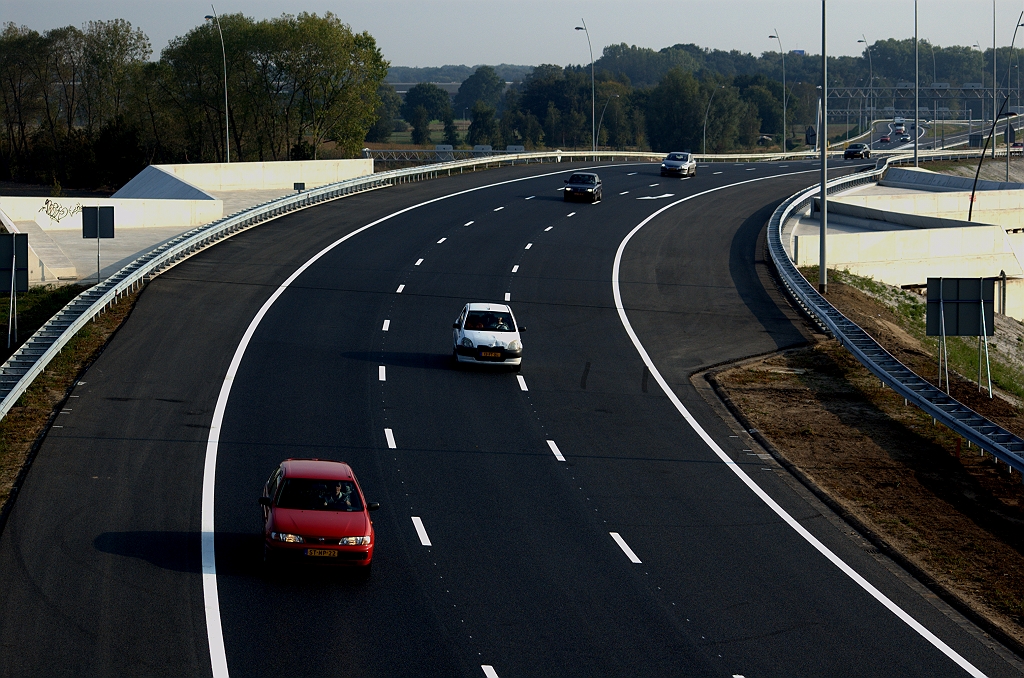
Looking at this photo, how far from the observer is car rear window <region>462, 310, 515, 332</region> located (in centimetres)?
3139

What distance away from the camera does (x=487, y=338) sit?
30.9 meters

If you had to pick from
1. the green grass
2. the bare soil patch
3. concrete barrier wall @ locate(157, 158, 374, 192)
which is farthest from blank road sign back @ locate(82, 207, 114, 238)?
concrete barrier wall @ locate(157, 158, 374, 192)

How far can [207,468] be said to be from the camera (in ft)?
71.9

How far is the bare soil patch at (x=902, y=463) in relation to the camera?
18812 mm

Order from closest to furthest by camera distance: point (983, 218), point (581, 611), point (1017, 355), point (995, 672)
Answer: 1. point (995, 672)
2. point (581, 611)
3. point (1017, 355)
4. point (983, 218)

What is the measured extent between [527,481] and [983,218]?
161 ft

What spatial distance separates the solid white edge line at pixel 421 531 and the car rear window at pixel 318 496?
180cm

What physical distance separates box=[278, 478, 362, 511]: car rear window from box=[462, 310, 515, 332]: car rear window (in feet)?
46.8

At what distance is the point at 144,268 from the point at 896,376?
23094 mm

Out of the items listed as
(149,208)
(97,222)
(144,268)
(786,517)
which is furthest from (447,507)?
(149,208)

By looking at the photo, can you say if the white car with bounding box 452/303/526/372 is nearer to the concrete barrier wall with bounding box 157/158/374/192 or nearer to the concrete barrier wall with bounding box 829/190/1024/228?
the concrete barrier wall with bounding box 829/190/1024/228

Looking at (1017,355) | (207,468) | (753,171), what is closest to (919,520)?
(207,468)

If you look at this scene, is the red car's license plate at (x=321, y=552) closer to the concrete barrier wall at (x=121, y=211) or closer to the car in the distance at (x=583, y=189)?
the concrete barrier wall at (x=121, y=211)

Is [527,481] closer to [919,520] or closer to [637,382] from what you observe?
[919,520]
